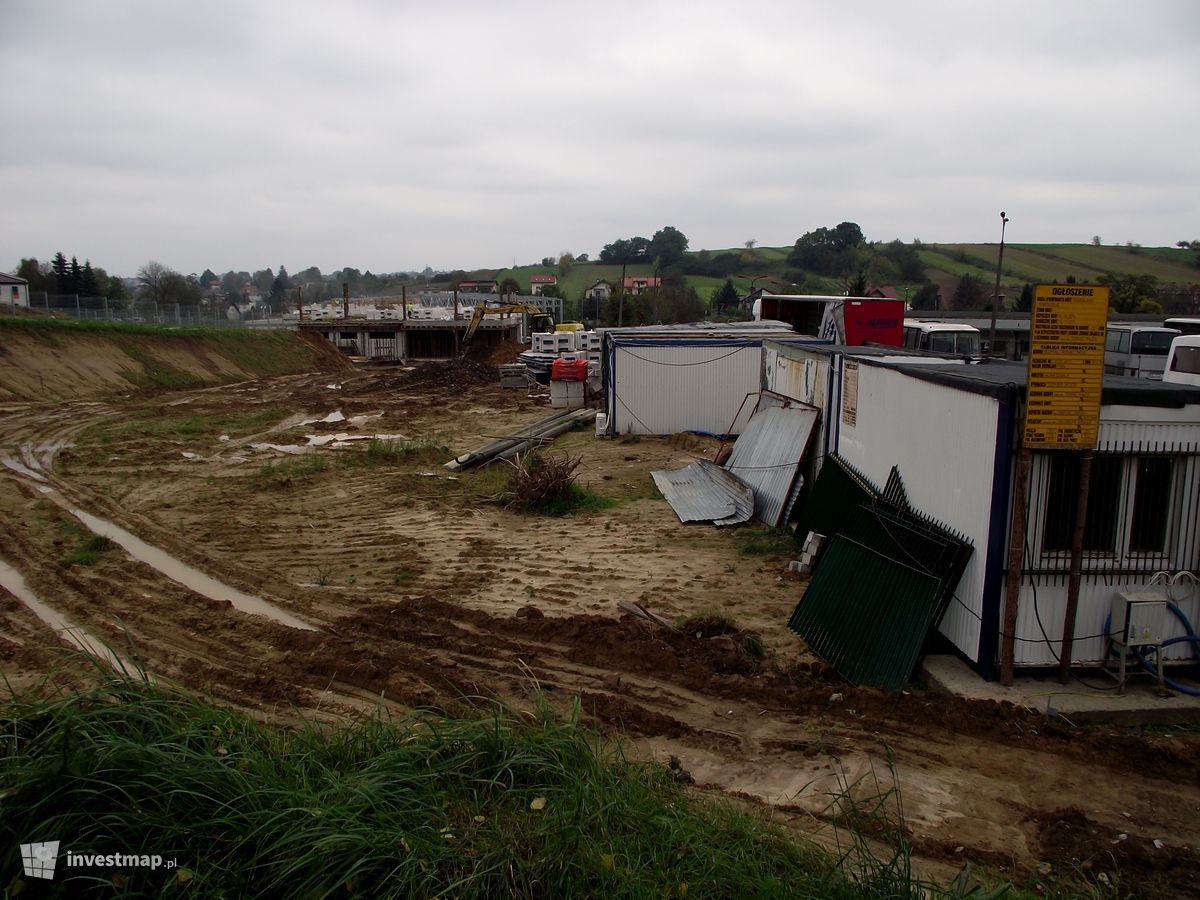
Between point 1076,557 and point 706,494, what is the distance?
309 inches

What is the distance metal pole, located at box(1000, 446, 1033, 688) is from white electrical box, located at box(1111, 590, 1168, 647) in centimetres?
85

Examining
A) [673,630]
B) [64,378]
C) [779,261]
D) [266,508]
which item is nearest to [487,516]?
[266,508]

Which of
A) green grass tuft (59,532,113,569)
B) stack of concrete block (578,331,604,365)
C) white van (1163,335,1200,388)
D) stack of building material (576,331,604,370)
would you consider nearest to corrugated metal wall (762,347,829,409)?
white van (1163,335,1200,388)

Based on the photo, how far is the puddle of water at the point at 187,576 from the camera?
30.1 feet

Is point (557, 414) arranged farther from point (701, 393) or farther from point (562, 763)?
point (562, 763)

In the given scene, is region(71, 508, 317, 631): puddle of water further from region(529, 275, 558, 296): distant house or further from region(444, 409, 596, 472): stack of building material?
region(529, 275, 558, 296): distant house

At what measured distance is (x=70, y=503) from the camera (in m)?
14.4

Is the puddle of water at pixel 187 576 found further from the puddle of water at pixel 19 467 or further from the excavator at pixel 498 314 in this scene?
the excavator at pixel 498 314

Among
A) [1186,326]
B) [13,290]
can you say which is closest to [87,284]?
[13,290]

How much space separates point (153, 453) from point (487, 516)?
10733 mm

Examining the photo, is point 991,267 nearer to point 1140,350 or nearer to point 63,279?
point 1140,350

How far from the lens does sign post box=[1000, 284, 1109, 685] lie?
20.6 feet

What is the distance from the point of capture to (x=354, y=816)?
12.0 feet

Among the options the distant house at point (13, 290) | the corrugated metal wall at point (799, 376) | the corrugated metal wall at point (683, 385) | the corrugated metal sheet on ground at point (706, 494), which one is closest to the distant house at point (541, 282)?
the distant house at point (13, 290)
